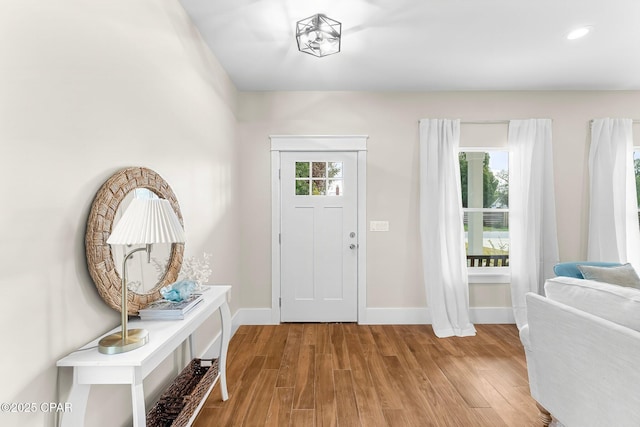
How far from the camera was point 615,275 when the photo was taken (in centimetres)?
214

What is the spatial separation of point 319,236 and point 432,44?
218cm

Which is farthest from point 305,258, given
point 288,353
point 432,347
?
point 432,347

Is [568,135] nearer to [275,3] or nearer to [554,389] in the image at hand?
[554,389]

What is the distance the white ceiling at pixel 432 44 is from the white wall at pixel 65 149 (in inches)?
26.1

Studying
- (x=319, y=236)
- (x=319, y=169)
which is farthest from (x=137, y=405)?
(x=319, y=169)

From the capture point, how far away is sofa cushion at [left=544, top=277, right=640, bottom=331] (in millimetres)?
1311

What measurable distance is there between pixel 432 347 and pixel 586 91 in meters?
3.41

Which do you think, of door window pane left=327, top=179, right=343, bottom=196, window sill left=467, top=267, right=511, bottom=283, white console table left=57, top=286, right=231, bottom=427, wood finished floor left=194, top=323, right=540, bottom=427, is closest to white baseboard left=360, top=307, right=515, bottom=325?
wood finished floor left=194, top=323, right=540, bottom=427

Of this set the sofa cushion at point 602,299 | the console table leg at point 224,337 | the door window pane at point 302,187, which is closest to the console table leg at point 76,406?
the console table leg at point 224,337

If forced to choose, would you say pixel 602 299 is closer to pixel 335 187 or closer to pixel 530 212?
pixel 530 212

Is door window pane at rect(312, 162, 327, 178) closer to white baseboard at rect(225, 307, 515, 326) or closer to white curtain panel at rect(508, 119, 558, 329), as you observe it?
white baseboard at rect(225, 307, 515, 326)

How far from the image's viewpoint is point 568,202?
362 cm

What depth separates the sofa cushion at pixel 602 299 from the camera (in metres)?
1.31

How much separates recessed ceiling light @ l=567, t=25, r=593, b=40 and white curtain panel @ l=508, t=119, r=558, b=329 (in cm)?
115
